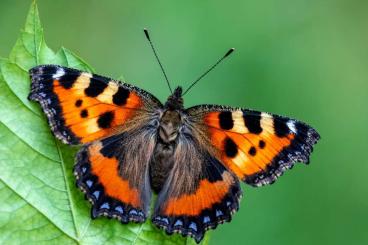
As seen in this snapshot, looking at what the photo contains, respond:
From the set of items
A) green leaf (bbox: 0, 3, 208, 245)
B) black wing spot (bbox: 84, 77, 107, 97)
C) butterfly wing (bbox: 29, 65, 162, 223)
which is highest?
black wing spot (bbox: 84, 77, 107, 97)

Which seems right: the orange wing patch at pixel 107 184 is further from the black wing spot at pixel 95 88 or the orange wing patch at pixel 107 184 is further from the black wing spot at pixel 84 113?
the black wing spot at pixel 95 88

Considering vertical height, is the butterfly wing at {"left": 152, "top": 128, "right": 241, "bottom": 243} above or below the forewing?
above

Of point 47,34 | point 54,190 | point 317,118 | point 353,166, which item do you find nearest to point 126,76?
point 47,34

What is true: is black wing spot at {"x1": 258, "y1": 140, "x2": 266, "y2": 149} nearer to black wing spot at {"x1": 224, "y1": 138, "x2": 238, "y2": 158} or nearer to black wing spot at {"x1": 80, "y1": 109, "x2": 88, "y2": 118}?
black wing spot at {"x1": 224, "y1": 138, "x2": 238, "y2": 158}

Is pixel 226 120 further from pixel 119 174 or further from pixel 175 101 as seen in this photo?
pixel 119 174

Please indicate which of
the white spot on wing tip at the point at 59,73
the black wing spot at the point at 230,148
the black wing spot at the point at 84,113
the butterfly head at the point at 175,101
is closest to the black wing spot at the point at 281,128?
the black wing spot at the point at 230,148

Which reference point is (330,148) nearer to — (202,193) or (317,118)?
(317,118)

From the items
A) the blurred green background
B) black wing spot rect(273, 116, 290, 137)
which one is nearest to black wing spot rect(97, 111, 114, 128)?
black wing spot rect(273, 116, 290, 137)
